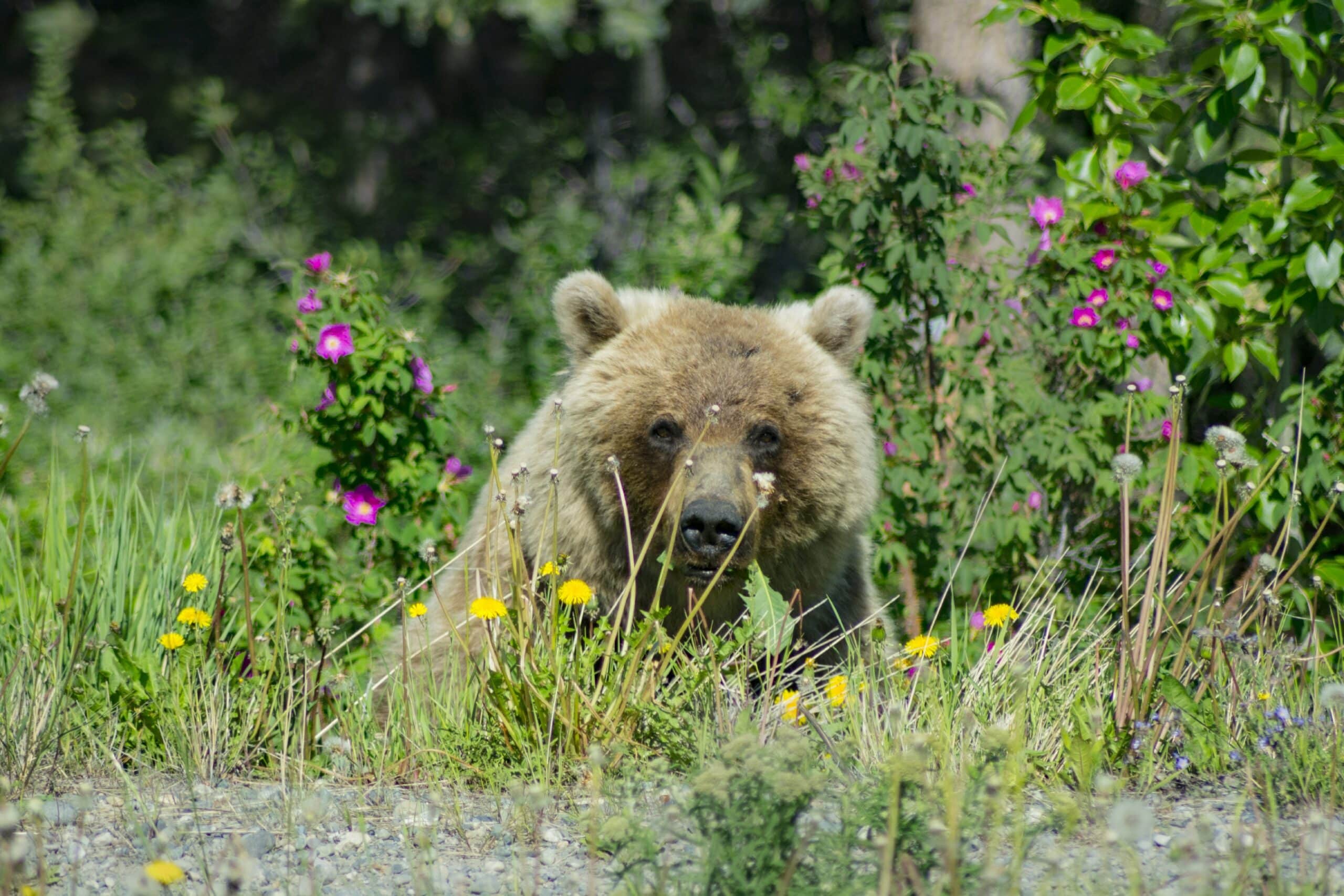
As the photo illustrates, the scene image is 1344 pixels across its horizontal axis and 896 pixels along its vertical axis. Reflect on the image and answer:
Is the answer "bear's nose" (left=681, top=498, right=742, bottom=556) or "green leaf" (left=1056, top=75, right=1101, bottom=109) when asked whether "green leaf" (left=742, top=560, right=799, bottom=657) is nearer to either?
"bear's nose" (left=681, top=498, right=742, bottom=556)

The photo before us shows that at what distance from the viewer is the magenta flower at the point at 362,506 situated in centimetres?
477

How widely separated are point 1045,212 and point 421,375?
244 centimetres

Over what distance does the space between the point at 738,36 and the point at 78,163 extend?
607 centimetres

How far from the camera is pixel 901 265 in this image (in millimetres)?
4879

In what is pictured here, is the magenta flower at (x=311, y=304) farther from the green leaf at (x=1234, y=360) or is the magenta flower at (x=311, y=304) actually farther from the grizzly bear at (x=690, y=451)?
the green leaf at (x=1234, y=360)

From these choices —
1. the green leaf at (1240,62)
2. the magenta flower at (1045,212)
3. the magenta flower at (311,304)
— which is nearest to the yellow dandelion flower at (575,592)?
the magenta flower at (311,304)

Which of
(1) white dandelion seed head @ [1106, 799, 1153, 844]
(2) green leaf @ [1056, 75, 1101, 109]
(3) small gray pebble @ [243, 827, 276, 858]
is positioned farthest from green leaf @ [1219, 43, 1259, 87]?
(3) small gray pebble @ [243, 827, 276, 858]

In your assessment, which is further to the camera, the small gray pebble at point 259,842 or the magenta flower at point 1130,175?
the magenta flower at point 1130,175

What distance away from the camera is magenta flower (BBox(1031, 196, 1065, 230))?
499cm

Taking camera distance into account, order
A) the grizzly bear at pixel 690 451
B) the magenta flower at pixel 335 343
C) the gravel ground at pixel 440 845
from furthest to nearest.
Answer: the magenta flower at pixel 335 343
the grizzly bear at pixel 690 451
the gravel ground at pixel 440 845

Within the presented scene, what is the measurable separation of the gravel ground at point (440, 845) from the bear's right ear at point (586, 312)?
1794 mm

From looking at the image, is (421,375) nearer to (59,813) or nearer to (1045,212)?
(59,813)

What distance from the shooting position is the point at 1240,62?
4184 millimetres

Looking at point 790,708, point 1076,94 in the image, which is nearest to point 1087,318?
point 1076,94
